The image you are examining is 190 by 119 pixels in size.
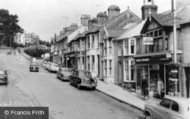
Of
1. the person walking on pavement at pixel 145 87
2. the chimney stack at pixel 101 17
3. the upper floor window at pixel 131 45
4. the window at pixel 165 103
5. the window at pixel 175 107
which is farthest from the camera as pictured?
the chimney stack at pixel 101 17

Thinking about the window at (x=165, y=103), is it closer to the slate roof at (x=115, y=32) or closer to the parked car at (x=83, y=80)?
the parked car at (x=83, y=80)

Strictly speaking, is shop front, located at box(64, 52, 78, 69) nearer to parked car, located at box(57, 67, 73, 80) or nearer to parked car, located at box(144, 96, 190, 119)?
parked car, located at box(57, 67, 73, 80)

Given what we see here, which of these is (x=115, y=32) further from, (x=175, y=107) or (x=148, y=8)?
(x=175, y=107)

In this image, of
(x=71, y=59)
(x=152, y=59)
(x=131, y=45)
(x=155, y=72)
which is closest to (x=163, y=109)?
(x=152, y=59)

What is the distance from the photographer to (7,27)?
382ft

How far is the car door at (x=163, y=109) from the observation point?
12281 millimetres

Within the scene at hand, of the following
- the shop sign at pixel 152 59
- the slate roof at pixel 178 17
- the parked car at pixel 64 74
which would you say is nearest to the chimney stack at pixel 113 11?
the parked car at pixel 64 74

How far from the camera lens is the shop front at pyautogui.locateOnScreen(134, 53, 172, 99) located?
72.0ft

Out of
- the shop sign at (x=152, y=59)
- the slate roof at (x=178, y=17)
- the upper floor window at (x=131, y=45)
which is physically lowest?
the shop sign at (x=152, y=59)

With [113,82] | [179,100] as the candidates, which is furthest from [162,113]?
[113,82]

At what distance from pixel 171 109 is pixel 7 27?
112439mm

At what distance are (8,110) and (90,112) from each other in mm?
8547

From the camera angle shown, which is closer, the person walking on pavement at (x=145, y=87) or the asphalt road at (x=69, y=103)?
the asphalt road at (x=69, y=103)

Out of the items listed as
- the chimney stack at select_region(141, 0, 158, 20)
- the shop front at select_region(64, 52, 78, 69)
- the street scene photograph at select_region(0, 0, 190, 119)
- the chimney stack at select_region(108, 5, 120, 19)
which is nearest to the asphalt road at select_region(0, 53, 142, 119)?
the street scene photograph at select_region(0, 0, 190, 119)
